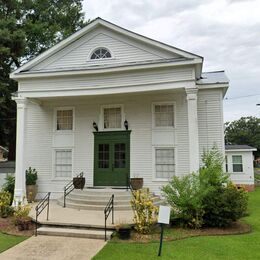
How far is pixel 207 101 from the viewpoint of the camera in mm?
13781

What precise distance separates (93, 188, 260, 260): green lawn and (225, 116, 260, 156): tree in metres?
56.2

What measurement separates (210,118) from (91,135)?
5.67 meters

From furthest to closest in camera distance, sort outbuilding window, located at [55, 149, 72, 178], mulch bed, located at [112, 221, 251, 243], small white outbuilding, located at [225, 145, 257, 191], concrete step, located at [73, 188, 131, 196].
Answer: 1. small white outbuilding, located at [225, 145, 257, 191]
2. outbuilding window, located at [55, 149, 72, 178]
3. concrete step, located at [73, 188, 131, 196]
4. mulch bed, located at [112, 221, 251, 243]

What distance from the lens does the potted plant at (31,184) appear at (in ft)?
46.5

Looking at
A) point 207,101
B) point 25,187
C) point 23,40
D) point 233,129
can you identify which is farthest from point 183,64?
point 233,129

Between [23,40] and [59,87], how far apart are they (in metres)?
8.87

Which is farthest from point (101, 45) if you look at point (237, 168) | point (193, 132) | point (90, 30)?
point (237, 168)

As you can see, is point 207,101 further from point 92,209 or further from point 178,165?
point 92,209

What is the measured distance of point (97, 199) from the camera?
483 inches

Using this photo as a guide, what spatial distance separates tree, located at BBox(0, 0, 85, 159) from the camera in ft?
65.8

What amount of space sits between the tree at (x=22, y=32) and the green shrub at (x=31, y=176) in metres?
5.82

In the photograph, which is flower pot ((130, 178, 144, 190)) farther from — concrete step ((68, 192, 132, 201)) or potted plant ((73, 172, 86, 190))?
potted plant ((73, 172, 86, 190))

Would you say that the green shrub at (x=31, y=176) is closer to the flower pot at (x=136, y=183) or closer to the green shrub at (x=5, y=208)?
the green shrub at (x=5, y=208)

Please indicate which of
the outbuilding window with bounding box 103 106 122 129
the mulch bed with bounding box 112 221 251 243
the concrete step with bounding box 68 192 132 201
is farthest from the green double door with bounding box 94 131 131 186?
the mulch bed with bounding box 112 221 251 243
